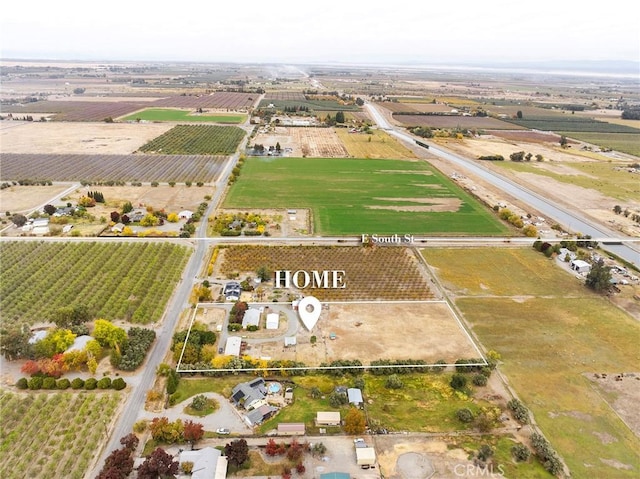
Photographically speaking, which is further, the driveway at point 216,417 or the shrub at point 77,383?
the shrub at point 77,383

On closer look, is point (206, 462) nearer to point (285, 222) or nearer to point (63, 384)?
point (63, 384)

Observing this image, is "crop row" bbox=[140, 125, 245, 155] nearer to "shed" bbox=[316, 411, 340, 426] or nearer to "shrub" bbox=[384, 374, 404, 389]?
"shrub" bbox=[384, 374, 404, 389]

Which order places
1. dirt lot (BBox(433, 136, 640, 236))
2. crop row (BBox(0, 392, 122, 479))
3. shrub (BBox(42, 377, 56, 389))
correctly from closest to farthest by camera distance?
1. crop row (BBox(0, 392, 122, 479))
2. shrub (BBox(42, 377, 56, 389))
3. dirt lot (BBox(433, 136, 640, 236))

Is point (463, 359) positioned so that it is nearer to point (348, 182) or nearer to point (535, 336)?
point (535, 336)

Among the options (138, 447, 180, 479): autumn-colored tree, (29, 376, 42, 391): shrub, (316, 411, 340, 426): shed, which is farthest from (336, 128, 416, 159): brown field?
(138, 447, 180, 479): autumn-colored tree

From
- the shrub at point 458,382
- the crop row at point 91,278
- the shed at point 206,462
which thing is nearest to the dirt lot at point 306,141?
the crop row at point 91,278

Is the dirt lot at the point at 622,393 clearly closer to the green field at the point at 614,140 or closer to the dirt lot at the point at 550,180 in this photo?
the dirt lot at the point at 550,180

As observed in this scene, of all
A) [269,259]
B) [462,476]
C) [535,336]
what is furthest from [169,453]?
[535,336]
